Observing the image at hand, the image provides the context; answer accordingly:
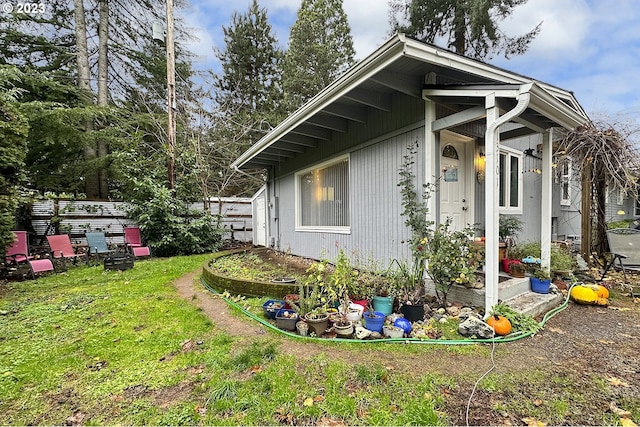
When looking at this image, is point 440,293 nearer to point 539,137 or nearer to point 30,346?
point 30,346

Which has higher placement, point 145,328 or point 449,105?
point 449,105

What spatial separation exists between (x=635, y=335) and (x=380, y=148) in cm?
367

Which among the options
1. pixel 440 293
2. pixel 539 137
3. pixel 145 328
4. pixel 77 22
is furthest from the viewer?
pixel 77 22

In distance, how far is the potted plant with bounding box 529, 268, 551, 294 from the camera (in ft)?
13.1

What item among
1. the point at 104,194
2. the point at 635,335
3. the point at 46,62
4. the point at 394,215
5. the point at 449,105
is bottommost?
the point at 635,335

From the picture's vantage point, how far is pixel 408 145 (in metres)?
Answer: 4.21

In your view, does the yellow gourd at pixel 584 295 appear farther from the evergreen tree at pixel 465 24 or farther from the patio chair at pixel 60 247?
the patio chair at pixel 60 247

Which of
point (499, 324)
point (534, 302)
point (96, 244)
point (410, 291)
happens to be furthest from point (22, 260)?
point (534, 302)

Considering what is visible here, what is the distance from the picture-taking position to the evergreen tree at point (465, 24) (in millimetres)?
9566

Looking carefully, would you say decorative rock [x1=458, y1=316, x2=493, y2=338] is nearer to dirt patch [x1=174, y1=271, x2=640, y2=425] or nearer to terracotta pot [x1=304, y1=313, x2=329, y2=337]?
dirt patch [x1=174, y1=271, x2=640, y2=425]

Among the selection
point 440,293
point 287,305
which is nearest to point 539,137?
point 440,293

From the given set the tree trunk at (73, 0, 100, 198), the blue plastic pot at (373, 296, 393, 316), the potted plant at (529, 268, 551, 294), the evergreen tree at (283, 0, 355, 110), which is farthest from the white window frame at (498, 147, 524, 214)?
the tree trunk at (73, 0, 100, 198)

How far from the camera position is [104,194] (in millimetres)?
10438

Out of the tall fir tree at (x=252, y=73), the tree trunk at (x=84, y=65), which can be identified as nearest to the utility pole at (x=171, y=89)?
the tree trunk at (x=84, y=65)
